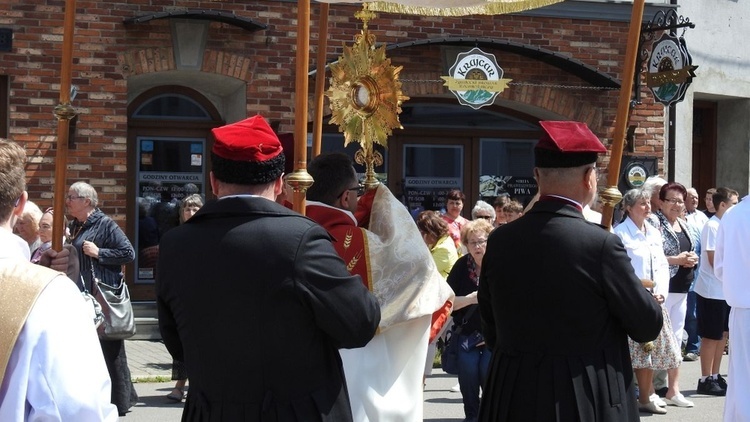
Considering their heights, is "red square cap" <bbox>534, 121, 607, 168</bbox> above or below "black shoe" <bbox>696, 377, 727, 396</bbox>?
above

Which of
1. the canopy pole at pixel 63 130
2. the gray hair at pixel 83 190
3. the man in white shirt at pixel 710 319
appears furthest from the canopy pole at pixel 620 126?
the man in white shirt at pixel 710 319

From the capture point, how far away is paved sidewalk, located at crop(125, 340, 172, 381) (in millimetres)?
11323

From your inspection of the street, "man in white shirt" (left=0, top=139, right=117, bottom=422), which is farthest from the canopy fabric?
the street

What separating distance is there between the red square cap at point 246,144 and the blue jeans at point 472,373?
200 inches

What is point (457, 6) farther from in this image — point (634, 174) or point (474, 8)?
point (634, 174)

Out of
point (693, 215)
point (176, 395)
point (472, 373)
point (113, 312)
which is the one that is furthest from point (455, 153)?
point (113, 312)

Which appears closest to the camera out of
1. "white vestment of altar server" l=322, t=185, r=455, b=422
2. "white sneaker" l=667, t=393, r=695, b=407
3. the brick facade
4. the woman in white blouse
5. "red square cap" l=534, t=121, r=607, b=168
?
"red square cap" l=534, t=121, r=607, b=168

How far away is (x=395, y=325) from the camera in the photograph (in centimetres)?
533

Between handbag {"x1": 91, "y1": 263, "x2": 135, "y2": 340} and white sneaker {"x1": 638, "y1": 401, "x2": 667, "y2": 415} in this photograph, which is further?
white sneaker {"x1": 638, "y1": 401, "x2": 667, "y2": 415}

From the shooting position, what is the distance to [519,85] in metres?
14.3

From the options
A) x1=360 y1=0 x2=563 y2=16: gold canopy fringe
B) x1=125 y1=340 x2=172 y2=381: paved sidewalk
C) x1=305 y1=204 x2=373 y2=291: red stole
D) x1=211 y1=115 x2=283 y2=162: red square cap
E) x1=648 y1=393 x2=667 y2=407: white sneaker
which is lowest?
x1=125 y1=340 x2=172 y2=381: paved sidewalk

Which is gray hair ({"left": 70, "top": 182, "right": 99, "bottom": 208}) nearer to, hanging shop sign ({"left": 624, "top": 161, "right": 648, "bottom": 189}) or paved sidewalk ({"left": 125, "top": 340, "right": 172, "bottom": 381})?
paved sidewalk ({"left": 125, "top": 340, "right": 172, "bottom": 381})

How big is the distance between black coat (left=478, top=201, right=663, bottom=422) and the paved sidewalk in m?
7.20

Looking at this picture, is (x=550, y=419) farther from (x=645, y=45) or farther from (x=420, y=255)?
(x=645, y=45)
